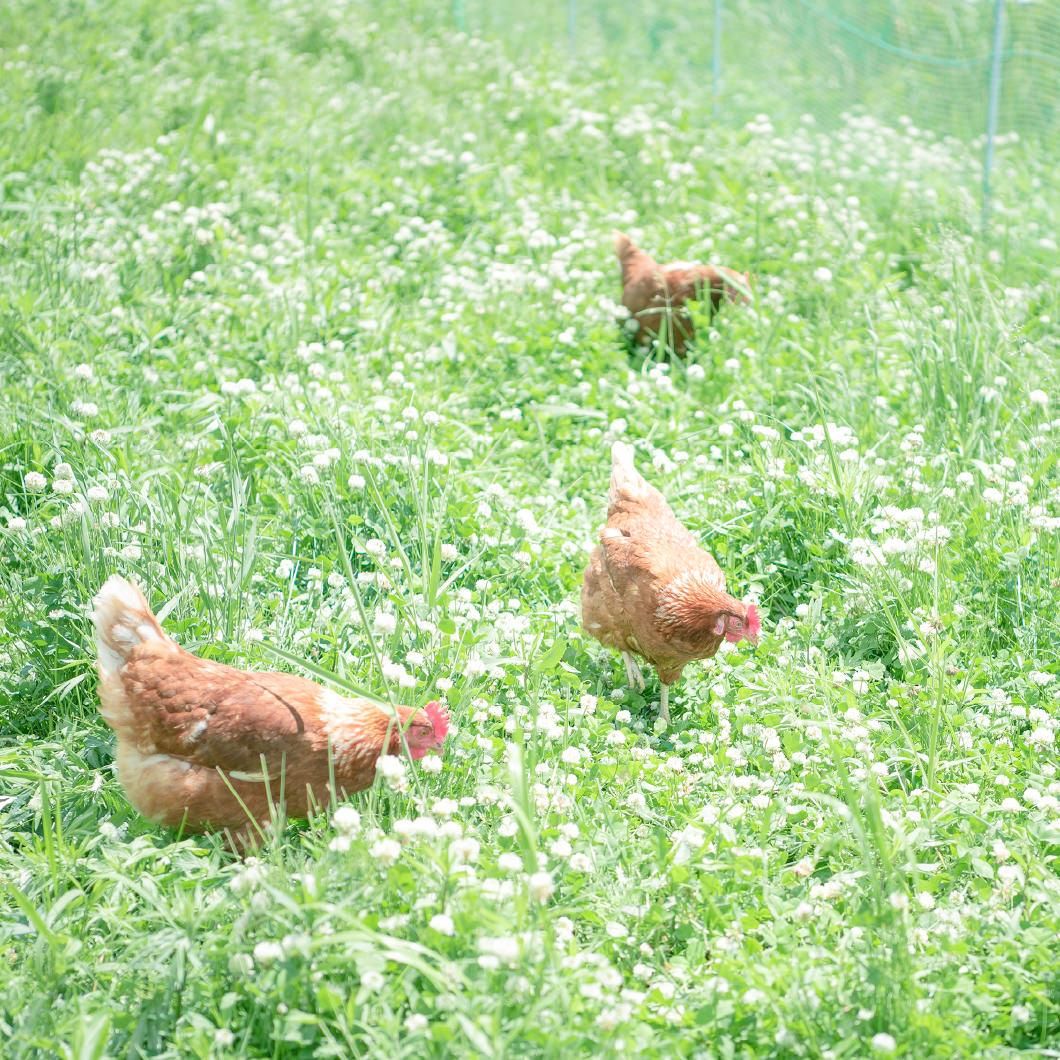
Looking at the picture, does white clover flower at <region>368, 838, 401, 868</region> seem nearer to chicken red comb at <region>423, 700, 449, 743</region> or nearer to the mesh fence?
chicken red comb at <region>423, 700, 449, 743</region>

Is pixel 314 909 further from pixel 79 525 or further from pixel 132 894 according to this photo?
pixel 79 525

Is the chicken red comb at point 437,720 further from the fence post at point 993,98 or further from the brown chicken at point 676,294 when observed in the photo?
the fence post at point 993,98

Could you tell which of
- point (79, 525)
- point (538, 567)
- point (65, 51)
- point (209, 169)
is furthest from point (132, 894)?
point (65, 51)

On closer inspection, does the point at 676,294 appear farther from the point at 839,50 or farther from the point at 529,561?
the point at 839,50

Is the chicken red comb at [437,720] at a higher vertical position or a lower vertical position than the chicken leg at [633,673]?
higher

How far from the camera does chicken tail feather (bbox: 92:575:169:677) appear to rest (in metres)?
3.77

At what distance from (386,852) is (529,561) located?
2056 millimetres

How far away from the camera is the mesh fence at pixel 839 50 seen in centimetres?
855

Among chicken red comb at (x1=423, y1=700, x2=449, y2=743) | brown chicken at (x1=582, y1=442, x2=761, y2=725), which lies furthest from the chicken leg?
chicken red comb at (x1=423, y1=700, x2=449, y2=743)

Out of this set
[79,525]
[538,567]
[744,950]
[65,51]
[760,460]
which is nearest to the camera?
[744,950]

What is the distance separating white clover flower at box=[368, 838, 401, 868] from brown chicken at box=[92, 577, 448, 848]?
494 millimetres

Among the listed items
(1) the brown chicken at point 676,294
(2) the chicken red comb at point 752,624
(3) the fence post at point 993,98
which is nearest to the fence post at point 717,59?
(3) the fence post at point 993,98

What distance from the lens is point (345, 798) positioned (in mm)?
3762

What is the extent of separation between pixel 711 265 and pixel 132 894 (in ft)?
15.2
